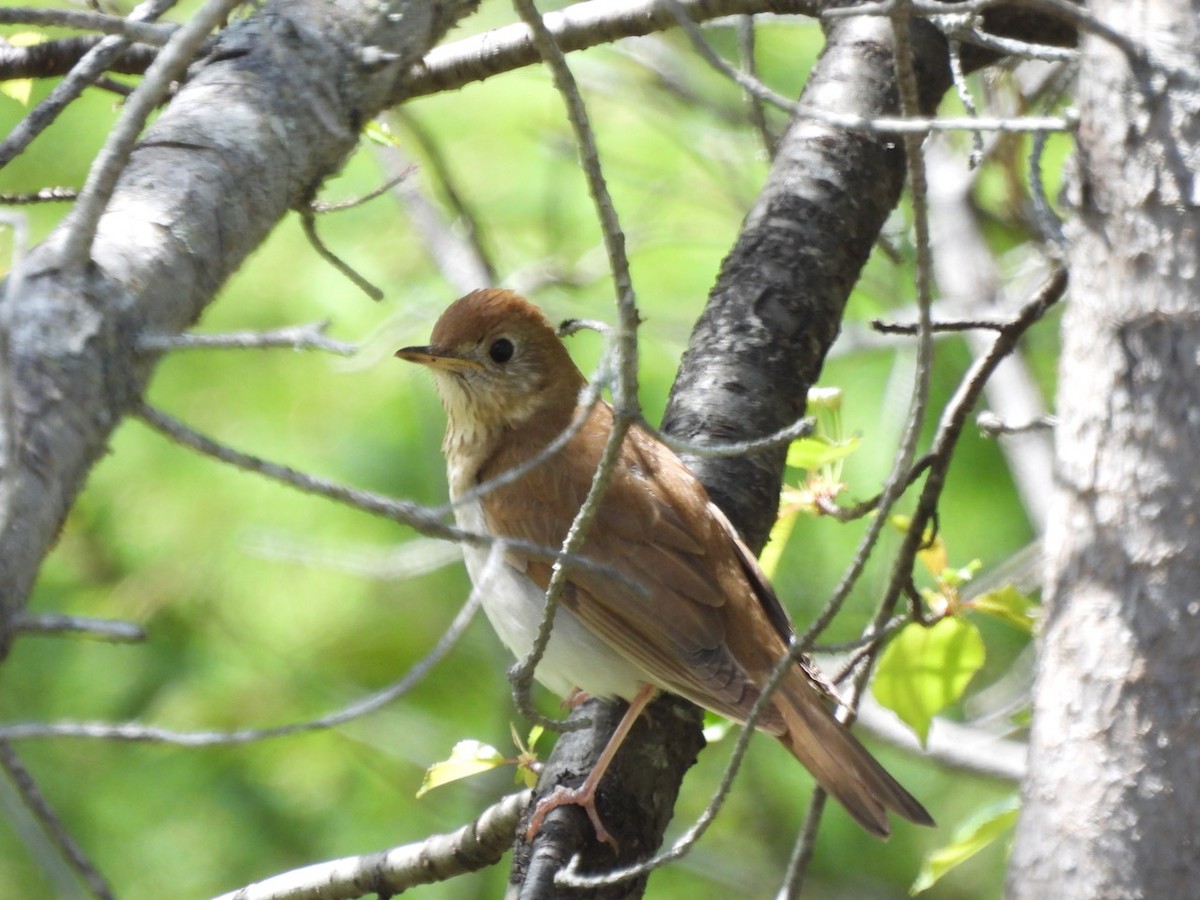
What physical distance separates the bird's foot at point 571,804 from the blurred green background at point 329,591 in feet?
7.34

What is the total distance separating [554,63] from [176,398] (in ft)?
14.0

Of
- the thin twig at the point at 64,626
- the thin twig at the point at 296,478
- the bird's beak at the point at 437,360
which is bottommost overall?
the thin twig at the point at 64,626

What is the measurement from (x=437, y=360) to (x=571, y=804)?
1.71m

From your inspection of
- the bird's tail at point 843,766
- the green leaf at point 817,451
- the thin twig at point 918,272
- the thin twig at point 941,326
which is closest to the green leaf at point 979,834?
the bird's tail at point 843,766

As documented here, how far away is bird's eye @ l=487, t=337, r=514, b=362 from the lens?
4.25 meters

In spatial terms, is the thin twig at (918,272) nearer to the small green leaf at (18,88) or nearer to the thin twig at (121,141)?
the thin twig at (121,141)

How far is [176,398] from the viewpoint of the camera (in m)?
5.67

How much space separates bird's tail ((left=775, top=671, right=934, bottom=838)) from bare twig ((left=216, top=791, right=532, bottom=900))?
2.29 ft

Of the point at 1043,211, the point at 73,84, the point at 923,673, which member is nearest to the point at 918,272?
the point at 1043,211

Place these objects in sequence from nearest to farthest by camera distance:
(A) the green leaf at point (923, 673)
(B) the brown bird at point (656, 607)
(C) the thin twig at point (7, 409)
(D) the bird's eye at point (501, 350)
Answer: (C) the thin twig at point (7, 409) → (A) the green leaf at point (923, 673) → (B) the brown bird at point (656, 607) → (D) the bird's eye at point (501, 350)

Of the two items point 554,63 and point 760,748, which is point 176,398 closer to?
point 760,748

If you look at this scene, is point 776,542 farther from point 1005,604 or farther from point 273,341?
point 273,341

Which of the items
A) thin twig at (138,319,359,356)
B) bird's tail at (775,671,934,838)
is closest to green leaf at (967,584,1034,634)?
bird's tail at (775,671,934,838)

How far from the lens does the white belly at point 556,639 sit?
3.54m
